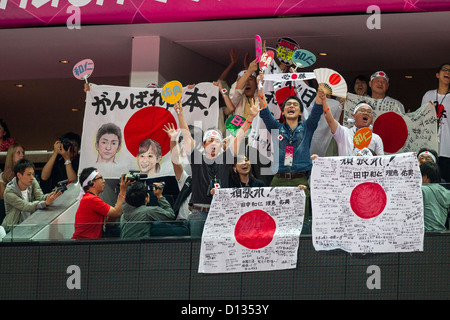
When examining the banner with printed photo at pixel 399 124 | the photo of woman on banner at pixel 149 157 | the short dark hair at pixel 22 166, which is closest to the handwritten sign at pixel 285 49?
the banner with printed photo at pixel 399 124

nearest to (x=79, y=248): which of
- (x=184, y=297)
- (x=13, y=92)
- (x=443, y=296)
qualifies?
(x=184, y=297)

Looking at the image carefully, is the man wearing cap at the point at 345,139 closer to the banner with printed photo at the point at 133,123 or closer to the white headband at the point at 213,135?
the white headband at the point at 213,135

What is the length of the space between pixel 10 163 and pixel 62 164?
0.83m

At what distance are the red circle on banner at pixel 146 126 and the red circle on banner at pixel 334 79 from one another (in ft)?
8.85

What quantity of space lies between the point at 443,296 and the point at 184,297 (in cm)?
265

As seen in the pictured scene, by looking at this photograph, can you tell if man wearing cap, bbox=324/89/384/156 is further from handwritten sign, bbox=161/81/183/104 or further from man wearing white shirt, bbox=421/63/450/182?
handwritten sign, bbox=161/81/183/104

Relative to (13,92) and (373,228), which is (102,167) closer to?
(373,228)

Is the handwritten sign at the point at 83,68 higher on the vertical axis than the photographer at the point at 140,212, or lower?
higher

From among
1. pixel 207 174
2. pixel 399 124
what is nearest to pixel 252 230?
pixel 207 174

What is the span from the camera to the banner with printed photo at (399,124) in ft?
38.3

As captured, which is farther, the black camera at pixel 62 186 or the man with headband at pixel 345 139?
the black camera at pixel 62 186

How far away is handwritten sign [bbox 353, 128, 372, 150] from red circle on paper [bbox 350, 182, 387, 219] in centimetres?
54

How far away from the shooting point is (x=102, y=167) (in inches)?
497

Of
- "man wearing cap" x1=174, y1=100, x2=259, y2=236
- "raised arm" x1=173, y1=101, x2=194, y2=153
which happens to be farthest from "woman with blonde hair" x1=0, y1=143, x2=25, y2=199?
"man wearing cap" x1=174, y1=100, x2=259, y2=236
